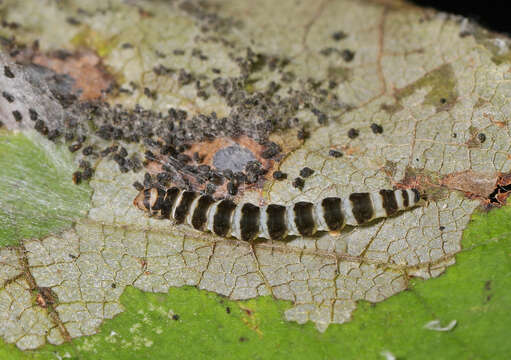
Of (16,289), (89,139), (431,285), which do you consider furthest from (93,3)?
(431,285)

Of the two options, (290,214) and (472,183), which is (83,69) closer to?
(290,214)

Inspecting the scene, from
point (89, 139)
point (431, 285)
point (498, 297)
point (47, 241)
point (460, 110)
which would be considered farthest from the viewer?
point (89, 139)

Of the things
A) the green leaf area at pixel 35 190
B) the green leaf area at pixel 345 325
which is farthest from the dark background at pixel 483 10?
the green leaf area at pixel 35 190

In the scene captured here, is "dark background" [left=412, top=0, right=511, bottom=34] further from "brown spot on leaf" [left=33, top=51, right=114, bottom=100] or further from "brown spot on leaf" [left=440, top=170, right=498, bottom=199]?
"brown spot on leaf" [left=33, top=51, right=114, bottom=100]

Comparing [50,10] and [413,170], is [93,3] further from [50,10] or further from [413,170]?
[413,170]

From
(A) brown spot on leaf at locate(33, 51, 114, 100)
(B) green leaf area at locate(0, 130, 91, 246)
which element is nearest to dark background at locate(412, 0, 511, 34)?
(A) brown spot on leaf at locate(33, 51, 114, 100)

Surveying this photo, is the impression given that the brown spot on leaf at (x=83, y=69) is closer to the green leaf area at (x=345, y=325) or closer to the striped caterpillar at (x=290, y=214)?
the striped caterpillar at (x=290, y=214)
